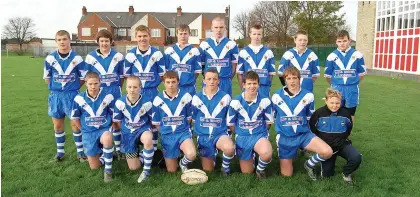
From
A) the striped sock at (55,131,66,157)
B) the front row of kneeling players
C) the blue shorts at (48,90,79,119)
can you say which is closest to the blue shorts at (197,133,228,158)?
the front row of kneeling players

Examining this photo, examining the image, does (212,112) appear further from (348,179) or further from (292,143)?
(348,179)

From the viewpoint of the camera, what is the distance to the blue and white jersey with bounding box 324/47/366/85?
→ 5703 mm

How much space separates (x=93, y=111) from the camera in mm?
4688

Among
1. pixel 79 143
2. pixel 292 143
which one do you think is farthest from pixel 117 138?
pixel 292 143

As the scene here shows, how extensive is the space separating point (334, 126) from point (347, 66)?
5.27 ft

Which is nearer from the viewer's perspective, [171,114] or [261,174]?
[261,174]

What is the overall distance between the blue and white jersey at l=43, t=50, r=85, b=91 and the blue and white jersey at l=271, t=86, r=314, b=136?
8.77 feet

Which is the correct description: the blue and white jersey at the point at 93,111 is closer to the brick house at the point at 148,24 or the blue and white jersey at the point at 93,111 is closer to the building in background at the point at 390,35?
the building in background at the point at 390,35

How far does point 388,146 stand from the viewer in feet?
19.8

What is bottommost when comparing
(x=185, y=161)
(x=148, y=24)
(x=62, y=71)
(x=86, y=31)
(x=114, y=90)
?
(x=185, y=161)

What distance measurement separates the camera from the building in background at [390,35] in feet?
63.5

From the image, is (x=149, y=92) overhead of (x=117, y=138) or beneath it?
overhead

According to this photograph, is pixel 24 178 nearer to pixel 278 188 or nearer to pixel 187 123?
pixel 187 123

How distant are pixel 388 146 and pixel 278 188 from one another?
2739mm
